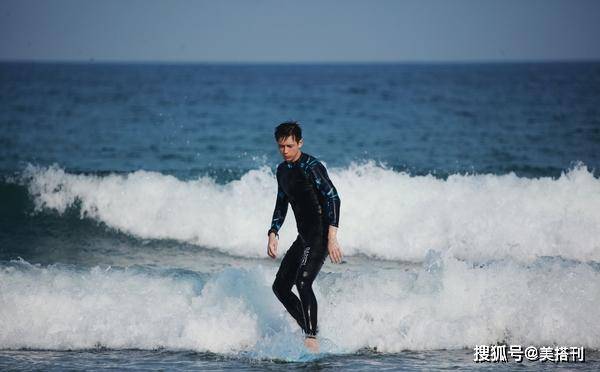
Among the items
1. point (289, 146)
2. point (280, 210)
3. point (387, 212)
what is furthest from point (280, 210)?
point (387, 212)

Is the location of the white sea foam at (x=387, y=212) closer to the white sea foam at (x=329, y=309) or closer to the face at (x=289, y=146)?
the white sea foam at (x=329, y=309)

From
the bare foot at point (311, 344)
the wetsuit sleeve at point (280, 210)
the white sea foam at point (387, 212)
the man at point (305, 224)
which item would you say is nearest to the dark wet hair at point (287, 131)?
the man at point (305, 224)

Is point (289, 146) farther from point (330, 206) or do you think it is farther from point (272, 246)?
point (272, 246)

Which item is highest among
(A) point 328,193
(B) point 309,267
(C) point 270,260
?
(A) point 328,193


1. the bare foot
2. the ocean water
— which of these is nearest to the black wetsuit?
the bare foot

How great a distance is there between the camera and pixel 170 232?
13.9 meters

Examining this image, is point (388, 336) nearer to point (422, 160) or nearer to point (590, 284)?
point (590, 284)

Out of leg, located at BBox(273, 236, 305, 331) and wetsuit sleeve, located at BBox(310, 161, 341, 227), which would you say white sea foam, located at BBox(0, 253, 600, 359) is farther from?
wetsuit sleeve, located at BBox(310, 161, 341, 227)

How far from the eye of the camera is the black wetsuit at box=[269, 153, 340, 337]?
708 centimetres

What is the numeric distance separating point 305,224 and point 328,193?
1.21 ft

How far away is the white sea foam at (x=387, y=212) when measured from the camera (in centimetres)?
1294

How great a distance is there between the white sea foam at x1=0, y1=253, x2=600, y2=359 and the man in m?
A: 0.45

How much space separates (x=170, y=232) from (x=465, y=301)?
6626mm

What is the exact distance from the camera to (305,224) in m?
7.19
